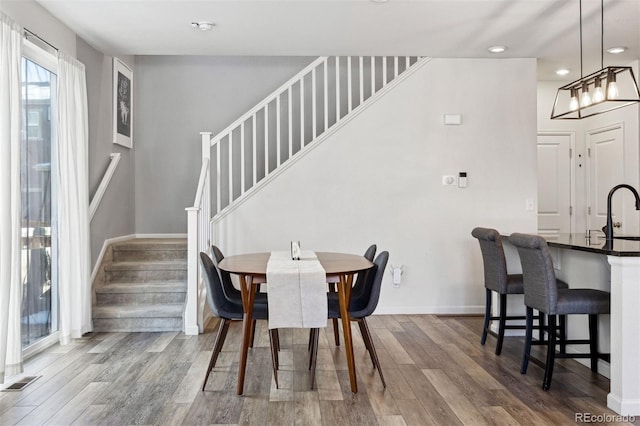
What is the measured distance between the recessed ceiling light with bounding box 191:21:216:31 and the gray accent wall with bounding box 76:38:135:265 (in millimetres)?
1157

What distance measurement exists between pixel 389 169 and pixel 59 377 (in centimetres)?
349

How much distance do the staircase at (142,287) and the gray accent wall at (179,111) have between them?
0.92 meters

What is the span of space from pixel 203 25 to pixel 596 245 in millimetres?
3424

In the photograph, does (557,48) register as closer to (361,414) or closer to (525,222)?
(525,222)

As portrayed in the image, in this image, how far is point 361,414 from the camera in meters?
2.56

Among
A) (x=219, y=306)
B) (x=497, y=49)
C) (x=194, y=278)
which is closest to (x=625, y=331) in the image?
(x=219, y=306)

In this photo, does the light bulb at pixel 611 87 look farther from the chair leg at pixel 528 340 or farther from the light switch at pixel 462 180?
the light switch at pixel 462 180

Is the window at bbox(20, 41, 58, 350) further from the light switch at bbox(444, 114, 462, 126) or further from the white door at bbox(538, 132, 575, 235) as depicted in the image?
the white door at bbox(538, 132, 575, 235)

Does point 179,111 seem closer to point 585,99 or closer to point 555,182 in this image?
point 585,99

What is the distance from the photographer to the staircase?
434cm

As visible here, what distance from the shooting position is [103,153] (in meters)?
4.91

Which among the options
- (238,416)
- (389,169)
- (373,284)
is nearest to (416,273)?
(389,169)

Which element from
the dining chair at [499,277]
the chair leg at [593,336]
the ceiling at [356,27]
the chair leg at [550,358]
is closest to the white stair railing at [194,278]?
the ceiling at [356,27]

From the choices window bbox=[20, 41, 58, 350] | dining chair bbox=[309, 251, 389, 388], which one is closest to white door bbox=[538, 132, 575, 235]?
dining chair bbox=[309, 251, 389, 388]
